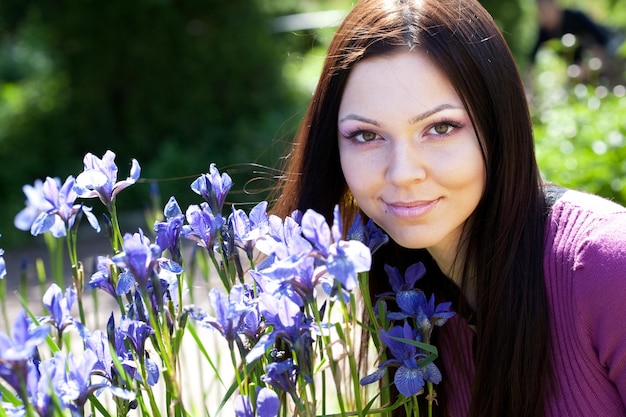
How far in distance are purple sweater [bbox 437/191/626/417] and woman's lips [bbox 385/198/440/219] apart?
0.89 ft

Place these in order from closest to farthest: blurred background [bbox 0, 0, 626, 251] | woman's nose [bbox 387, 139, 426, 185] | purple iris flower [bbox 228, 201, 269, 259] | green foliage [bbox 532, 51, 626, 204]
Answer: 1. purple iris flower [bbox 228, 201, 269, 259]
2. woman's nose [bbox 387, 139, 426, 185]
3. green foliage [bbox 532, 51, 626, 204]
4. blurred background [bbox 0, 0, 626, 251]

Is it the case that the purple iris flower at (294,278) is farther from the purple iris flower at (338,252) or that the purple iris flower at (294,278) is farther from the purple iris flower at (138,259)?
the purple iris flower at (138,259)

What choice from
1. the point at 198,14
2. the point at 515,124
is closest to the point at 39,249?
the point at 198,14

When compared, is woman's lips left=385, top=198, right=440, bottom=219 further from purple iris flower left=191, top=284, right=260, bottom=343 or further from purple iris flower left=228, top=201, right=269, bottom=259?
purple iris flower left=191, top=284, right=260, bottom=343

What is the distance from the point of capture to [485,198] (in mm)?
1552

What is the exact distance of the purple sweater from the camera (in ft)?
4.56

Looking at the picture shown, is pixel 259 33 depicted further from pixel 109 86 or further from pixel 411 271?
pixel 411 271

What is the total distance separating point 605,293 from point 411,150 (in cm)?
41

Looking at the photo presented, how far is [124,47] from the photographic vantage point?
658 cm

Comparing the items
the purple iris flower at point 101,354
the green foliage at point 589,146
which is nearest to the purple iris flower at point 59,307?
the purple iris flower at point 101,354

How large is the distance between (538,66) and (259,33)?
103 inches

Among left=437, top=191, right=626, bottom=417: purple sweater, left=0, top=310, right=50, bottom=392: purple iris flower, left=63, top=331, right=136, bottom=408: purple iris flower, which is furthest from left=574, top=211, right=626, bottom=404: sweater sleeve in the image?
left=0, top=310, right=50, bottom=392: purple iris flower

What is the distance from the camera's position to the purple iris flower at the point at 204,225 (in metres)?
1.18

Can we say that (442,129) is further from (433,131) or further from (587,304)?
(587,304)
